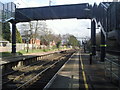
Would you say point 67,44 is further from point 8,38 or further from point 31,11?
point 31,11

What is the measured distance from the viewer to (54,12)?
29.4 meters

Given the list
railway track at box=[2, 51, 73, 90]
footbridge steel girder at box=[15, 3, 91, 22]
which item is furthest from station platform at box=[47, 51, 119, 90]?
footbridge steel girder at box=[15, 3, 91, 22]

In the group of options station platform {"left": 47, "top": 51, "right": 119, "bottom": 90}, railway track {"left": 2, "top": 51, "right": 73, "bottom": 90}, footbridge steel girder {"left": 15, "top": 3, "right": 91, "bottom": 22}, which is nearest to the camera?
station platform {"left": 47, "top": 51, "right": 119, "bottom": 90}

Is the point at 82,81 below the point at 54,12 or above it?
below

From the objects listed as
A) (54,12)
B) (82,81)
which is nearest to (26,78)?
(82,81)

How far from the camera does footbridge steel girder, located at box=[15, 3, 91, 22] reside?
1126 inches

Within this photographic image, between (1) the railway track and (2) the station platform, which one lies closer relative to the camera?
(2) the station platform

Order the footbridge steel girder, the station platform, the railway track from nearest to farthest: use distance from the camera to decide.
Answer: the station platform
the railway track
the footbridge steel girder

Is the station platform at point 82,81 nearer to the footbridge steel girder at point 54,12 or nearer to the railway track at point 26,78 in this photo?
the railway track at point 26,78

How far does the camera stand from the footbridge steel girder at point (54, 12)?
2861cm

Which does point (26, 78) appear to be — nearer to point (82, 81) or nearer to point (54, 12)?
point (82, 81)

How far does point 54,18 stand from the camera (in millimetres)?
29906

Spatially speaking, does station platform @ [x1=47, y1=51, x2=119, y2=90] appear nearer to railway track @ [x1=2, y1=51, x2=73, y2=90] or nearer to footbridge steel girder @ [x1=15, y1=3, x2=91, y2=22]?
railway track @ [x1=2, y1=51, x2=73, y2=90]

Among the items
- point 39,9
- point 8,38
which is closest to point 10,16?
point 39,9
